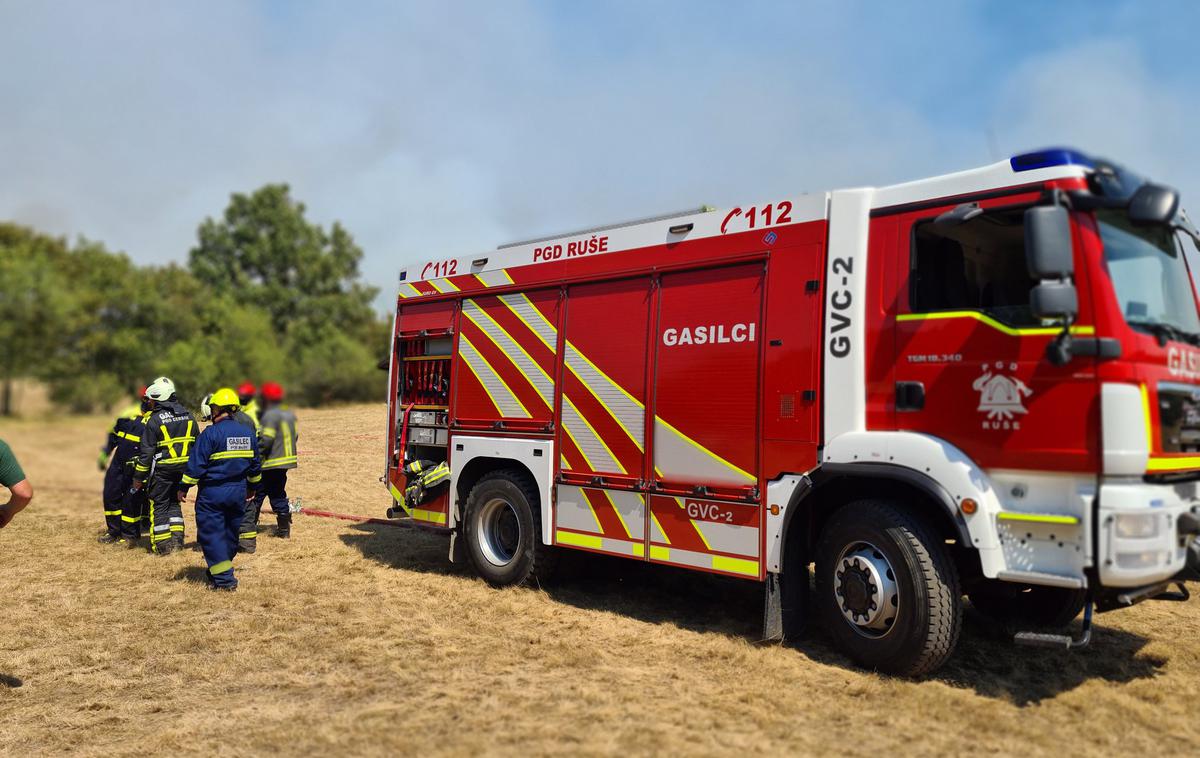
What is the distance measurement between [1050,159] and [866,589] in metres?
2.67

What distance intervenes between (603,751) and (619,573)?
14.7 ft

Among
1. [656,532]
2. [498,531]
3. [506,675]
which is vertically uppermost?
[656,532]

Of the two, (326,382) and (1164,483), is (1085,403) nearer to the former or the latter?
(1164,483)

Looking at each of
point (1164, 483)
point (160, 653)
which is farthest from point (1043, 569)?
point (160, 653)

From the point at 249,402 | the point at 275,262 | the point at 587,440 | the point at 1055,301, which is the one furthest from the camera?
the point at 275,262

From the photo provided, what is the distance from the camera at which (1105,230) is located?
4945mm

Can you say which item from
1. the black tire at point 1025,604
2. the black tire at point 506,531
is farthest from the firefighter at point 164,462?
the black tire at point 1025,604

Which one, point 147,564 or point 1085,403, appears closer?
point 1085,403

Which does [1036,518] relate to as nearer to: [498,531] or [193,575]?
[498,531]

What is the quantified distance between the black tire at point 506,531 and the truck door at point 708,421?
4.51ft

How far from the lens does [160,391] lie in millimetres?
10195

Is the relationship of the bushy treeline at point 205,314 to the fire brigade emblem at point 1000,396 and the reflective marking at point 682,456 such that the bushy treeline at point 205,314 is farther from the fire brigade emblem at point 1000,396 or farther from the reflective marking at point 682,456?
the fire brigade emblem at point 1000,396

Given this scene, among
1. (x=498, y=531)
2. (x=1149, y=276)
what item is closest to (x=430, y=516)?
(x=498, y=531)

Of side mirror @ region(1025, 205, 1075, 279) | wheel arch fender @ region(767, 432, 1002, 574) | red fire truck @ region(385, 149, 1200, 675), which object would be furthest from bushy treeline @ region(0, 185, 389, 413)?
side mirror @ region(1025, 205, 1075, 279)
